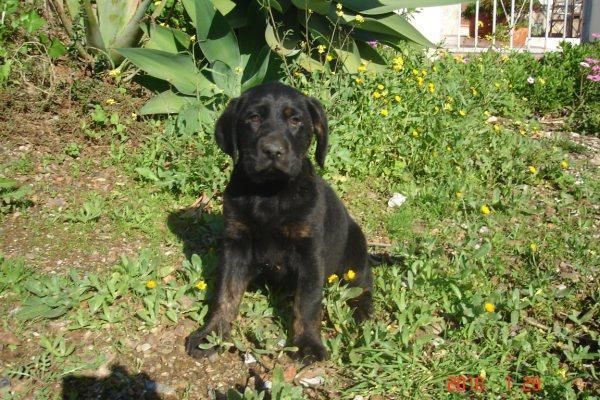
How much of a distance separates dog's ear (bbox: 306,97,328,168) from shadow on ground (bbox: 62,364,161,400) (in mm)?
1520

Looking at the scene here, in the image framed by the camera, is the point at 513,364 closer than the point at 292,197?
Yes

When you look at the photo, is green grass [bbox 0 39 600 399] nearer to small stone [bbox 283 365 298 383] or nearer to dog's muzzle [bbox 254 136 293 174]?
small stone [bbox 283 365 298 383]

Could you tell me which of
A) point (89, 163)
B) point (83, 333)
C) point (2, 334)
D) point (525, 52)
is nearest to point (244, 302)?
point (83, 333)

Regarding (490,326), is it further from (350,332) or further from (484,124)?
(484,124)

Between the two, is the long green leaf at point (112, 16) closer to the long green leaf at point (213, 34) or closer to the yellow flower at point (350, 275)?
the long green leaf at point (213, 34)

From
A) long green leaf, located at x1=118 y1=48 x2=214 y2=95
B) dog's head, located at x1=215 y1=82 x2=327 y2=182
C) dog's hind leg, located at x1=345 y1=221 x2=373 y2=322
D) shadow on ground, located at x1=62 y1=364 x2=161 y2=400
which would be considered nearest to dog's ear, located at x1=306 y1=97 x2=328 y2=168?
dog's head, located at x1=215 y1=82 x2=327 y2=182

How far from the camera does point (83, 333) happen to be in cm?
328

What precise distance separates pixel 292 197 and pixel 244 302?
30.0 inches

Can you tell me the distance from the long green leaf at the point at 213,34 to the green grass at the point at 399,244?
698 mm

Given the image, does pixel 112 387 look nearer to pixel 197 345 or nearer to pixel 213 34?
pixel 197 345

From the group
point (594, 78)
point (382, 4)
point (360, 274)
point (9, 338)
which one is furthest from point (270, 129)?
point (594, 78)

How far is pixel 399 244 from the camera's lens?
4141 millimetres

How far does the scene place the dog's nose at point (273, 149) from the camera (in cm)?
310

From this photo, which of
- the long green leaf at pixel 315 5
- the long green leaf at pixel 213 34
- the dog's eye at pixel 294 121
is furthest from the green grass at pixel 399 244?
the dog's eye at pixel 294 121
